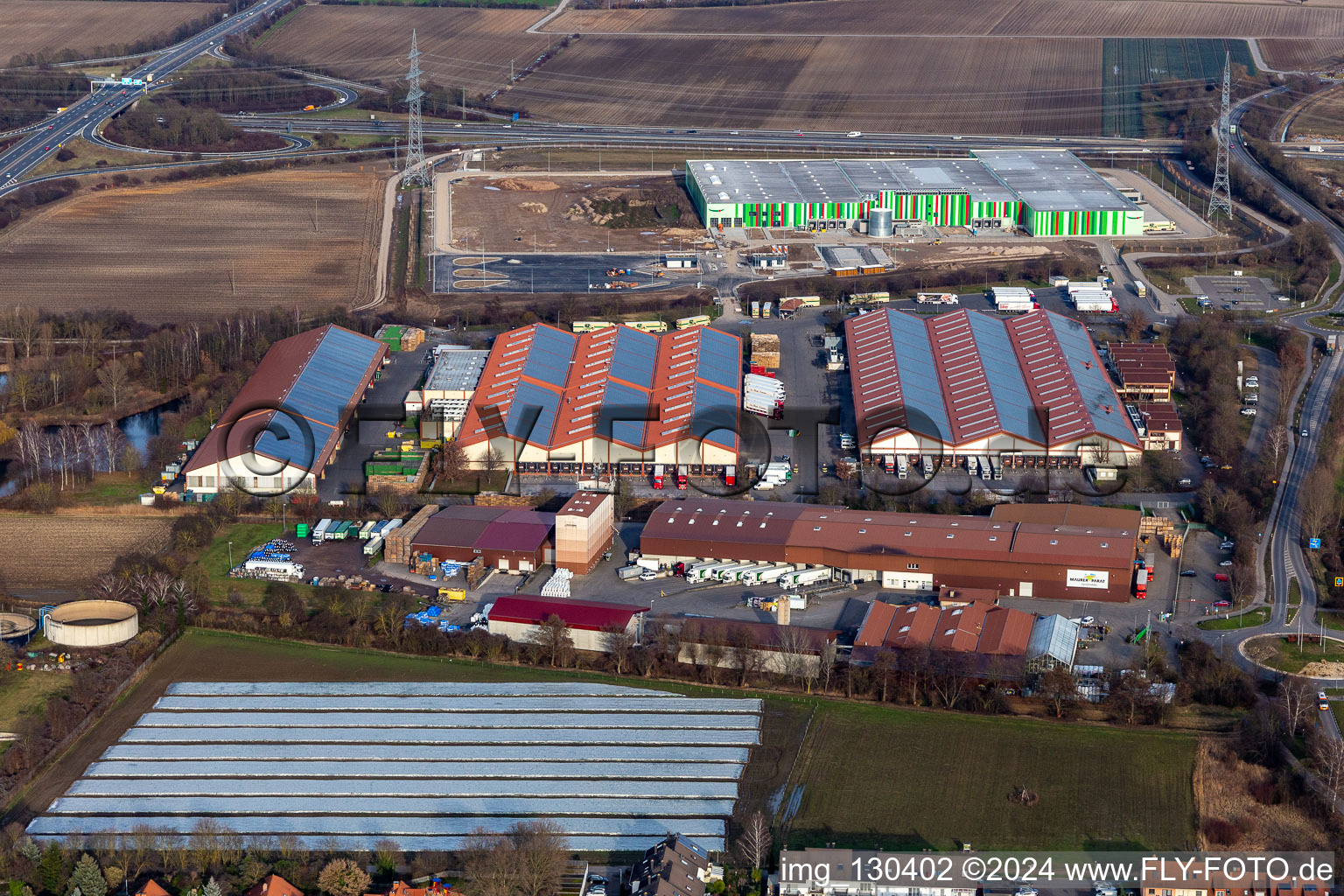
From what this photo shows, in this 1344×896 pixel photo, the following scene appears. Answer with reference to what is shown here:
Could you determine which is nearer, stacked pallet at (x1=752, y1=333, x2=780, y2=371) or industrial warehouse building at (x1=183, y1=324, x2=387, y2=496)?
industrial warehouse building at (x1=183, y1=324, x2=387, y2=496)

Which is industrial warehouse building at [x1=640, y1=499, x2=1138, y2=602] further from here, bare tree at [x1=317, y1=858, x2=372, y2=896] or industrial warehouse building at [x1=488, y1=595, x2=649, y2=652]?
bare tree at [x1=317, y1=858, x2=372, y2=896]

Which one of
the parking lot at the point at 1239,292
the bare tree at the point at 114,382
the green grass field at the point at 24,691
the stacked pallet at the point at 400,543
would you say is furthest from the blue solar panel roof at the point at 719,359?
the green grass field at the point at 24,691

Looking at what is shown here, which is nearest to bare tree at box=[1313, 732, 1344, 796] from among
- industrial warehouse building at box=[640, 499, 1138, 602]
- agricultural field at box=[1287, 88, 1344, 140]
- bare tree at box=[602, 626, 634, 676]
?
industrial warehouse building at box=[640, 499, 1138, 602]

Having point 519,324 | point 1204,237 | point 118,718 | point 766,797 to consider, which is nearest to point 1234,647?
point 766,797

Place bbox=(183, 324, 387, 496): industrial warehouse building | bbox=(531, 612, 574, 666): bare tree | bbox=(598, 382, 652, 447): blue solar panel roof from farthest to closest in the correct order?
bbox=(598, 382, 652, 447): blue solar panel roof
bbox=(183, 324, 387, 496): industrial warehouse building
bbox=(531, 612, 574, 666): bare tree

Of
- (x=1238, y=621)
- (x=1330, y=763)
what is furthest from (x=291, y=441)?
(x=1330, y=763)

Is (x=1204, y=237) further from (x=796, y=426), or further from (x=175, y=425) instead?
(x=175, y=425)

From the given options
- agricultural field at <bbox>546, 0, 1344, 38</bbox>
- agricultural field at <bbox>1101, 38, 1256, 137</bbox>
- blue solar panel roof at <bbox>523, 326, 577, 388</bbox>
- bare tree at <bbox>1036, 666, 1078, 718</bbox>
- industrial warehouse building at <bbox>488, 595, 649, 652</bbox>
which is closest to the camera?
bare tree at <bbox>1036, 666, 1078, 718</bbox>

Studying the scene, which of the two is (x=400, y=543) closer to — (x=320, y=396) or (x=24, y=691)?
(x=24, y=691)
